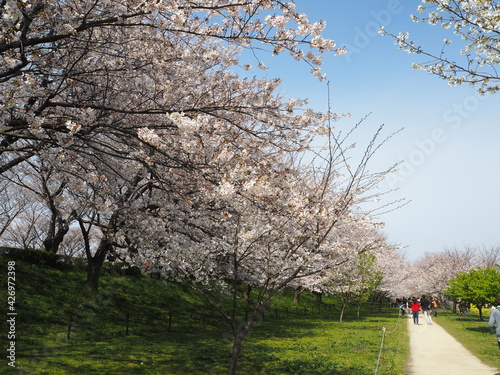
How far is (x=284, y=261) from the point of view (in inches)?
274

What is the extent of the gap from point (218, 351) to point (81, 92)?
894 centimetres

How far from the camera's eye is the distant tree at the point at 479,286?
22.8 meters

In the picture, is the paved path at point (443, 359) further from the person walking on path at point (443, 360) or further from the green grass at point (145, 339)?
the green grass at point (145, 339)

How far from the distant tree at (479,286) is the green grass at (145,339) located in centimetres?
962

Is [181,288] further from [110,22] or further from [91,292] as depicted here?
[110,22]

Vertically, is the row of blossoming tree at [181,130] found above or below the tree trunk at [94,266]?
above

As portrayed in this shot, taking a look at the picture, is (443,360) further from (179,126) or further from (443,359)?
(179,126)

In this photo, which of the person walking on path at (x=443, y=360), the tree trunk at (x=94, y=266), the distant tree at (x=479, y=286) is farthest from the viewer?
the distant tree at (x=479, y=286)

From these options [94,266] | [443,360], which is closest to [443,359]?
[443,360]

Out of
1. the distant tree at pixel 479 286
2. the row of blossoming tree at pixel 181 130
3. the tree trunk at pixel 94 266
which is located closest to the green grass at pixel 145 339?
the tree trunk at pixel 94 266

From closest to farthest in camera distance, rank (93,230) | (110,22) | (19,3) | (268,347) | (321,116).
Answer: (19,3), (110,22), (321,116), (268,347), (93,230)

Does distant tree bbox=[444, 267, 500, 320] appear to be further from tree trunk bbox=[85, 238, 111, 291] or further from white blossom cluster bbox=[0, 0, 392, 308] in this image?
tree trunk bbox=[85, 238, 111, 291]

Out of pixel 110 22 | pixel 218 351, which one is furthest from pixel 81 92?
pixel 218 351

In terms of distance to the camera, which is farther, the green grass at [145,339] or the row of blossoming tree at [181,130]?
the green grass at [145,339]
